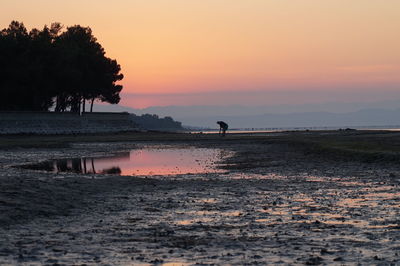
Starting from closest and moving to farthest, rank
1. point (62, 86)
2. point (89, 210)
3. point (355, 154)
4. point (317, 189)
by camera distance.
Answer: point (89, 210) → point (317, 189) → point (355, 154) → point (62, 86)

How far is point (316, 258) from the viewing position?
10.8m

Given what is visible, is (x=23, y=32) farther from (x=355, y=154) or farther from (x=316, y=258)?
(x=316, y=258)

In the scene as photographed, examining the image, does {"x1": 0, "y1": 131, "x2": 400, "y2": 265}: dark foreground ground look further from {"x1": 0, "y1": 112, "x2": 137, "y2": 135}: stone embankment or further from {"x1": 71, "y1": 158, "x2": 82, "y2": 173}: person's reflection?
{"x1": 0, "y1": 112, "x2": 137, "y2": 135}: stone embankment

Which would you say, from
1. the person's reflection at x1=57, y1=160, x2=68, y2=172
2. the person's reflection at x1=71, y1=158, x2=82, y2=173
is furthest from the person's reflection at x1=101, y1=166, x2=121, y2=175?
the person's reflection at x1=57, y1=160, x2=68, y2=172

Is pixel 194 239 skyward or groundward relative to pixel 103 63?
groundward

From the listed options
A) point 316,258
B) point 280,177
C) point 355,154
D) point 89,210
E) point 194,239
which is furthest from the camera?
point 355,154

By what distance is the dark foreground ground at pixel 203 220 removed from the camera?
36.9ft

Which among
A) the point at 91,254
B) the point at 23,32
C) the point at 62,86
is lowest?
the point at 91,254

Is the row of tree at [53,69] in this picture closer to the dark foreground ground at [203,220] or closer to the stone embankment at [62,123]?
the stone embankment at [62,123]

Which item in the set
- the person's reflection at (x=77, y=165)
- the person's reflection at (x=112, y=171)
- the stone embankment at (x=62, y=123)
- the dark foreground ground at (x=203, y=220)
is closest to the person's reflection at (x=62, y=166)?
the person's reflection at (x=77, y=165)

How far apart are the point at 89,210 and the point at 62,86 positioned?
3412 inches

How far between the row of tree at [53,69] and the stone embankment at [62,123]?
6.40 meters

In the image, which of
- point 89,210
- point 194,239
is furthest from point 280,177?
point 194,239

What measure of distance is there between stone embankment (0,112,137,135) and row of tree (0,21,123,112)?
6.40 metres
